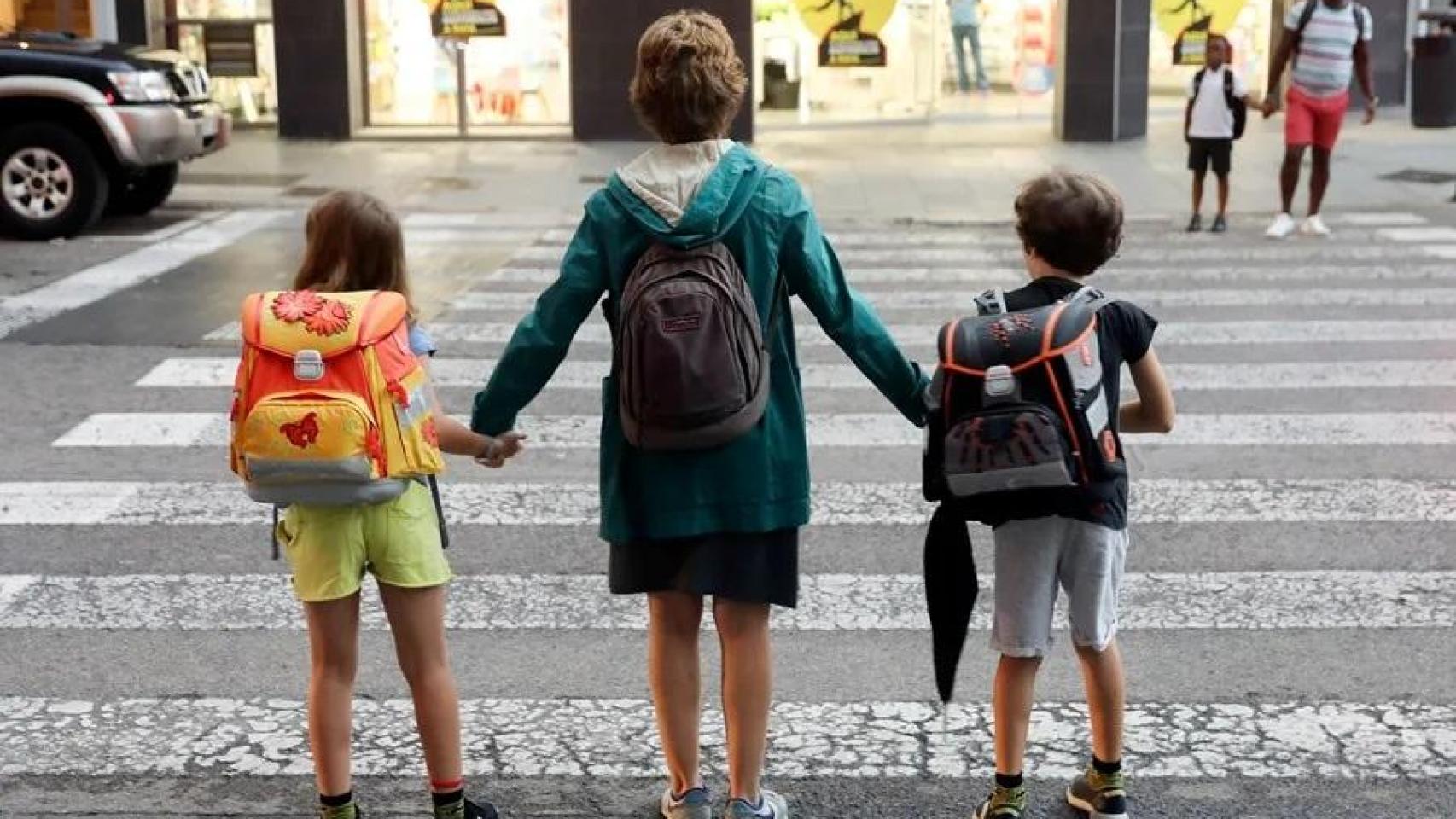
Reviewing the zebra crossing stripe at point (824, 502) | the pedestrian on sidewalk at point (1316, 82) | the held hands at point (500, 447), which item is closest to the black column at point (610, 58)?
the pedestrian on sidewalk at point (1316, 82)

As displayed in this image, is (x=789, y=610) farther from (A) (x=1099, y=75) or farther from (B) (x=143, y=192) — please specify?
(A) (x=1099, y=75)

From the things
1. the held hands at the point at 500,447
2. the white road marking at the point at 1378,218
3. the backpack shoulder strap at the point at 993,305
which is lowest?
the white road marking at the point at 1378,218

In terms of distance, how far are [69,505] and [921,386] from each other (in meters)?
4.28

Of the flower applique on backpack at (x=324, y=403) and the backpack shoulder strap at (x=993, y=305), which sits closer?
the flower applique on backpack at (x=324, y=403)

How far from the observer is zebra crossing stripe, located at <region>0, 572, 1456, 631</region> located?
5.85 meters

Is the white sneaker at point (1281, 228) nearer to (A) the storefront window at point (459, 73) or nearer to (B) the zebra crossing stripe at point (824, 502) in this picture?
(B) the zebra crossing stripe at point (824, 502)

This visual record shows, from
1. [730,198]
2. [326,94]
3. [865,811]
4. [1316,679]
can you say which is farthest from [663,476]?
[326,94]

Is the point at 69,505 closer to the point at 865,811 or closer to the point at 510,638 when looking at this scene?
the point at 510,638

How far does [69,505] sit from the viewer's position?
7293 mm

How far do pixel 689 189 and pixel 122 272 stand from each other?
9756mm

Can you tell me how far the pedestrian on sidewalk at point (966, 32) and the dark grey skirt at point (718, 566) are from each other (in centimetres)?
1885

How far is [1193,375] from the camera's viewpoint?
9406mm

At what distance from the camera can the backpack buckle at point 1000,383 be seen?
3928 millimetres

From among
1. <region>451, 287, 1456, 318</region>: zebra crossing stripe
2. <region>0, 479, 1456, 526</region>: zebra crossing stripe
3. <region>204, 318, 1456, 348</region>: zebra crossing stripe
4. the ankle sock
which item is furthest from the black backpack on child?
<region>451, 287, 1456, 318</region>: zebra crossing stripe
